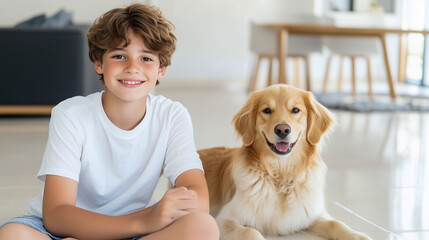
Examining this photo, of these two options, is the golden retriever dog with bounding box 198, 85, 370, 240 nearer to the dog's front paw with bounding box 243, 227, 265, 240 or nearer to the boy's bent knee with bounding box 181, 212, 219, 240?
the dog's front paw with bounding box 243, 227, 265, 240

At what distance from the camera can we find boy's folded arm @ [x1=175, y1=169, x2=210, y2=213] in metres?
1.65

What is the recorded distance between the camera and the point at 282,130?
194 cm

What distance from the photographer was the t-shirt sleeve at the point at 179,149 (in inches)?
67.7

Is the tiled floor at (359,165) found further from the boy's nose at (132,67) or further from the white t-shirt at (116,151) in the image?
the boy's nose at (132,67)

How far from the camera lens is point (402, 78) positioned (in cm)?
1001

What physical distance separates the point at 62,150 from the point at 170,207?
0.35 m

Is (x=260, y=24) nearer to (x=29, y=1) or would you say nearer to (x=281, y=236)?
(x=29, y=1)

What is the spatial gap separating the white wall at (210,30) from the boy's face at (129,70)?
7.35 m

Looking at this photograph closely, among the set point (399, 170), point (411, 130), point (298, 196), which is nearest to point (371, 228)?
point (298, 196)

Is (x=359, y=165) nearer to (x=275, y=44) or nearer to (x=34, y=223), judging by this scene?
(x=34, y=223)

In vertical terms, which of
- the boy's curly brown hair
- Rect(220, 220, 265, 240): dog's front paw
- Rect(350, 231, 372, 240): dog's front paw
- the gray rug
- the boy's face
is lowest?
the gray rug

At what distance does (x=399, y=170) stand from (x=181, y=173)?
1.92m

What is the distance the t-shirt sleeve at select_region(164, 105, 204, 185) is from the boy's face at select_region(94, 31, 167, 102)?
0.53 ft

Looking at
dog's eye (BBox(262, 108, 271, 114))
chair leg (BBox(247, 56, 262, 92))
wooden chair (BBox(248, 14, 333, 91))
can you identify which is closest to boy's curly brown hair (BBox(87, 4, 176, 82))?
dog's eye (BBox(262, 108, 271, 114))
